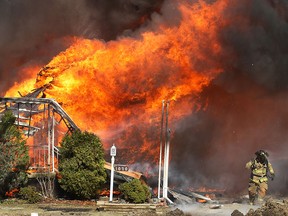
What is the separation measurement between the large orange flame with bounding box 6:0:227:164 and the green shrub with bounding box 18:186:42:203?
6.80 m

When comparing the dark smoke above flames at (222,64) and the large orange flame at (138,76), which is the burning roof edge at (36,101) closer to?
the large orange flame at (138,76)

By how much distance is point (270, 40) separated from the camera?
3262cm

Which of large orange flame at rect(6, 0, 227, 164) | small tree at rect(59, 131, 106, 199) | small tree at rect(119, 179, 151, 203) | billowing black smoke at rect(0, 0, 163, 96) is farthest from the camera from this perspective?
billowing black smoke at rect(0, 0, 163, 96)

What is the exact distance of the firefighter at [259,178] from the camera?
21750mm

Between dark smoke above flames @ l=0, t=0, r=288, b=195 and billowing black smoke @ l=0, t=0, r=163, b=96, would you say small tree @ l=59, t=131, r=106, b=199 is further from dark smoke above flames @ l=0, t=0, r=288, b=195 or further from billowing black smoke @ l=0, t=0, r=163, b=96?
billowing black smoke @ l=0, t=0, r=163, b=96

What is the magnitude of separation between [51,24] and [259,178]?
66.6ft

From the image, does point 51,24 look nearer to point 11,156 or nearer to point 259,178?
point 11,156

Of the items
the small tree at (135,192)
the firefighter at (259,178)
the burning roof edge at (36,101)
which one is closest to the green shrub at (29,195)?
the small tree at (135,192)

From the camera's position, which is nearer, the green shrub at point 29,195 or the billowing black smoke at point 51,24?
the green shrub at point 29,195

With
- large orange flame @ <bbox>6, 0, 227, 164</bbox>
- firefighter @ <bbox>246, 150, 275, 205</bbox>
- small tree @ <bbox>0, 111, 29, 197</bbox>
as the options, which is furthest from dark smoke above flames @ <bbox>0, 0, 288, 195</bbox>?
small tree @ <bbox>0, 111, 29, 197</bbox>

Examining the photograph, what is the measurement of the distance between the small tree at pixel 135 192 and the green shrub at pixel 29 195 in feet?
11.5

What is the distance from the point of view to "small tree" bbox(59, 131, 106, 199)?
2147 centimetres

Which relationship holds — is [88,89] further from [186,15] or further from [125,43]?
[186,15]

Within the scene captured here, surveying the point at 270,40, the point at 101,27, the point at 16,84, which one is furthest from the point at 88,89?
the point at 270,40
